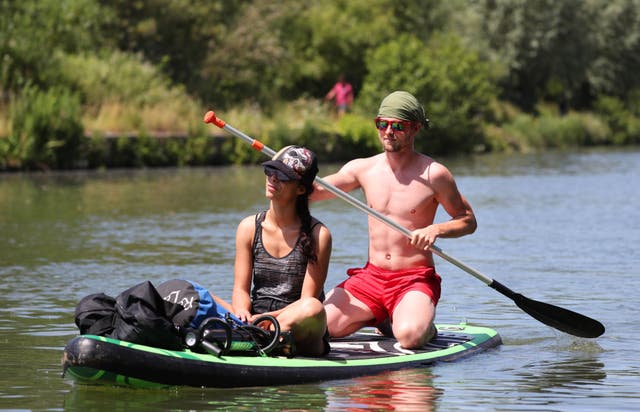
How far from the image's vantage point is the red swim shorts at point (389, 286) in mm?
8641

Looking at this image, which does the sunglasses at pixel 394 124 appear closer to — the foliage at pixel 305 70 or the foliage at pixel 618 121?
the foliage at pixel 305 70

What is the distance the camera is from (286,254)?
7.93m

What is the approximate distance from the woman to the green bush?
18.6 meters

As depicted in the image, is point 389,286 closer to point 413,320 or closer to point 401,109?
point 413,320

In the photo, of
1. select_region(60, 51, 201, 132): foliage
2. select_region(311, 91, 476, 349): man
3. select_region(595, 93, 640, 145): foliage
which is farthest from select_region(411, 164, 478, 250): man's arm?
select_region(595, 93, 640, 145): foliage

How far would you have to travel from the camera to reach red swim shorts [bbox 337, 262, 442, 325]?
340 inches

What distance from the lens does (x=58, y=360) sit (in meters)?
8.59

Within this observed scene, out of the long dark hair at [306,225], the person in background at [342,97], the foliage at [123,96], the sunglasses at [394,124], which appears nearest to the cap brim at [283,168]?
the long dark hair at [306,225]

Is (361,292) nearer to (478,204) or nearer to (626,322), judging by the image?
(626,322)

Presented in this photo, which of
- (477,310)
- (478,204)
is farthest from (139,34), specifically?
(477,310)

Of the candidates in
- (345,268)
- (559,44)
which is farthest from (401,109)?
(559,44)

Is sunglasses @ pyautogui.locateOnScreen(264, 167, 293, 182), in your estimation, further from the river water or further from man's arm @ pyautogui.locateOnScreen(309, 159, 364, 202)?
the river water

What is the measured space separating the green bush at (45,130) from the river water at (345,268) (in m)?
0.65

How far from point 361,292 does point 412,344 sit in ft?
1.75
